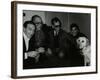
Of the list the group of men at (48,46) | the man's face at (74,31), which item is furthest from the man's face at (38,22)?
the man's face at (74,31)

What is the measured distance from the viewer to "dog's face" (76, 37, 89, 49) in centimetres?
178

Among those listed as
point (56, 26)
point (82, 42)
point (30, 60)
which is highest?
point (56, 26)

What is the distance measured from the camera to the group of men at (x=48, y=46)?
5.30 ft

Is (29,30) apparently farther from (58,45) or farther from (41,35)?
(58,45)

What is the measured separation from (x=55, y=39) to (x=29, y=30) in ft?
0.65

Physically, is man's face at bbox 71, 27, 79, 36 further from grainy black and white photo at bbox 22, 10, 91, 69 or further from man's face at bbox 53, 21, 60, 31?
man's face at bbox 53, 21, 60, 31

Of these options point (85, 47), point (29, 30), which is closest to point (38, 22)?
point (29, 30)

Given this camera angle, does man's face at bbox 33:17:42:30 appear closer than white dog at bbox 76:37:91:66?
Yes

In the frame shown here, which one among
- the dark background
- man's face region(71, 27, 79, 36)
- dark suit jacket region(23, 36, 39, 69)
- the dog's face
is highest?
the dark background

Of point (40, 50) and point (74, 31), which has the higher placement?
point (74, 31)

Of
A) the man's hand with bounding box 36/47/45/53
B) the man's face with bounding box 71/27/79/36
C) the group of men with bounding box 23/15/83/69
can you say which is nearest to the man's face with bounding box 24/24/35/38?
the group of men with bounding box 23/15/83/69

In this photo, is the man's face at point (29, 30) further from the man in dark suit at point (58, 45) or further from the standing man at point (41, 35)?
the man in dark suit at point (58, 45)

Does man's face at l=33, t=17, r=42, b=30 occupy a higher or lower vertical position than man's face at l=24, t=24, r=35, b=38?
higher

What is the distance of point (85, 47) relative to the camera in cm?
180
